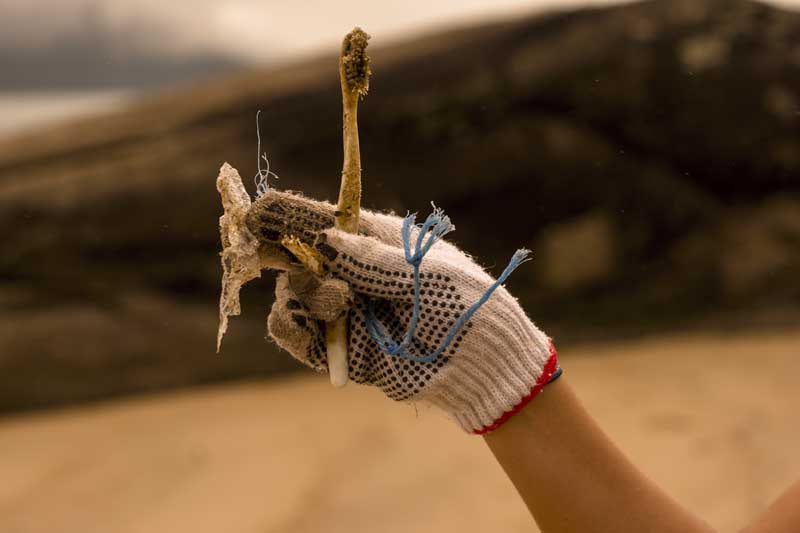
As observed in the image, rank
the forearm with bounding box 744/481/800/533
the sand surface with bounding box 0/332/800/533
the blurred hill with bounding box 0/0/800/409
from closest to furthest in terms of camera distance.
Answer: the forearm with bounding box 744/481/800/533 < the sand surface with bounding box 0/332/800/533 < the blurred hill with bounding box 0/0/800/409

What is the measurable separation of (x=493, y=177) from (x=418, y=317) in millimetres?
1784

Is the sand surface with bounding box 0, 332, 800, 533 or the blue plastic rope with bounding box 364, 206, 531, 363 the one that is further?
the sand surface with bounding box 0, 332, 800, 533

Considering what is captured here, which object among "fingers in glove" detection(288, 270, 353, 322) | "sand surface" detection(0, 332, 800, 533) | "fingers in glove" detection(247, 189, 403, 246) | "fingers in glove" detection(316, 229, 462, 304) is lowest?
"sand surface" detection(0, 332, 800, 533)

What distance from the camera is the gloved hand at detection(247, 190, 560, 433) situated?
806mm

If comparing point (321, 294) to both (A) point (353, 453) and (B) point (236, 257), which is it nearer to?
(B) point (236, 257)

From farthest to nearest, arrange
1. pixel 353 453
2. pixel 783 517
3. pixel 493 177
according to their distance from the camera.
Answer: pixel 493 177, pixel 353 453, pixel 783 517

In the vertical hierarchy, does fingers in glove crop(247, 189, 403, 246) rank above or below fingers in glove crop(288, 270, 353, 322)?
above

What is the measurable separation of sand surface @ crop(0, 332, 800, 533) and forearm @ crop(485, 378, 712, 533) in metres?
0.91

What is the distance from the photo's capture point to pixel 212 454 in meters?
2.04

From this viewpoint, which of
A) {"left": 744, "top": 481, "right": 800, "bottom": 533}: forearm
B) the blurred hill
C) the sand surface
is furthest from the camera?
the blurred hill

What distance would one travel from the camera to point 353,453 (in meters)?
2.02

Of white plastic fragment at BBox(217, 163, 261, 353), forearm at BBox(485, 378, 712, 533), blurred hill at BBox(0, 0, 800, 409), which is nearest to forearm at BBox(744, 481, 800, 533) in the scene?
forearm at BBox(485, 378, 712, 533)

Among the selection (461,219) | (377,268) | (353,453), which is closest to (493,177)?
(461,219)

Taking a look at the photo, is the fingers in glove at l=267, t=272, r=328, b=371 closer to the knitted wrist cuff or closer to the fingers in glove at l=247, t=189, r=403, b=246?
the fingers in glove at l=247, t=189, r=403, b=246
